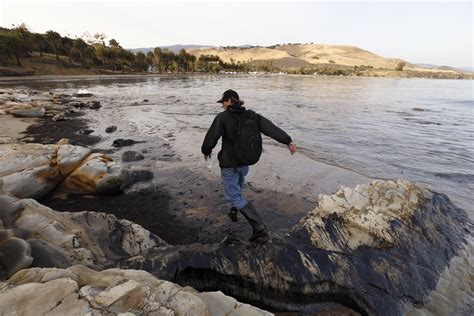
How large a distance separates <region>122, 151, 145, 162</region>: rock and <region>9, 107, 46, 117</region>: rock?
10763mm

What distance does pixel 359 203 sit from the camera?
16.5 feet

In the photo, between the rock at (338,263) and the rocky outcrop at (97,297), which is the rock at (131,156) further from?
the rocky outcrop at (97,297)

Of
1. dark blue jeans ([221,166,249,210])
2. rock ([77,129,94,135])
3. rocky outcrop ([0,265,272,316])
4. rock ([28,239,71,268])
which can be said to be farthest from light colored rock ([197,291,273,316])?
rock ([77,129,94,135])

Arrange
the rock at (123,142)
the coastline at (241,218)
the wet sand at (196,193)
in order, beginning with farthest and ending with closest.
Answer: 1. the rock at (123,142)
2. the wet sand at (196,193)
3. the coastline at (241,218)

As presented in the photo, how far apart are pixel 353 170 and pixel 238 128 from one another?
6812 mm

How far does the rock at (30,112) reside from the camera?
17.2 meters

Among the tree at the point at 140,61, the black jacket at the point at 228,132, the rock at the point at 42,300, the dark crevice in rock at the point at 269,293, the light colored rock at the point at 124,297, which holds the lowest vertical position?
the dark crevice in rock at the point at 269,293

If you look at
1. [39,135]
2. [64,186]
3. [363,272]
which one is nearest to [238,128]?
[363,272]

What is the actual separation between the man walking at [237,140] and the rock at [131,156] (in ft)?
19.9

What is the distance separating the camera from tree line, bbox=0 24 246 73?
2670 inches

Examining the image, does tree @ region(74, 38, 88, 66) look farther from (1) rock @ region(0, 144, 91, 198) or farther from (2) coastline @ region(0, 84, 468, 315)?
(1) rock @ region(0, 144, 91, 198)

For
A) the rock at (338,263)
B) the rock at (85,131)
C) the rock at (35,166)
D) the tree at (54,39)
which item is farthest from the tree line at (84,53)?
the rock at (338,263)

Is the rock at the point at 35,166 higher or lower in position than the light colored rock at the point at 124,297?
higher

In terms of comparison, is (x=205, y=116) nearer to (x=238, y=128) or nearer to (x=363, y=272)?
(x=238, y=128)
